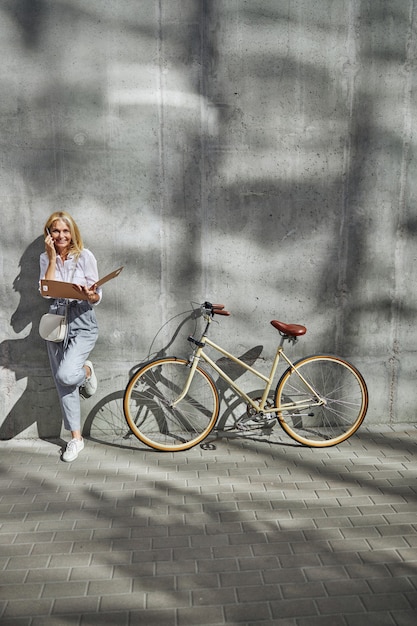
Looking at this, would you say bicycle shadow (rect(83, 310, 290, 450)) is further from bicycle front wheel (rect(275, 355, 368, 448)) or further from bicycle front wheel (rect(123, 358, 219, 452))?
bicycle front wheel (rect(275, 355, 368, 448))

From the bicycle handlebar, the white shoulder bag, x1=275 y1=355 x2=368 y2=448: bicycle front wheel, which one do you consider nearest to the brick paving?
x1=275 y1=355 x2=368 y2=448: bicycle front wheel

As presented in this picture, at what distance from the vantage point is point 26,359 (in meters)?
5.68

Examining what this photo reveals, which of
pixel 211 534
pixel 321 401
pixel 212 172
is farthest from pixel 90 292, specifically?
pixel 321 401

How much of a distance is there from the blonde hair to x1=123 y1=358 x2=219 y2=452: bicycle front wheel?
1296 millimetres

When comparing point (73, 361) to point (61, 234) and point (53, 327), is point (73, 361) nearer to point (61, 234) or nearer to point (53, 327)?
point (53, 327)

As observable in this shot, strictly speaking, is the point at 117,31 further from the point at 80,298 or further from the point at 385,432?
the point at 385,432

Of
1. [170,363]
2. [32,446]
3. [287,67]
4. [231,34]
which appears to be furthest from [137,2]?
[32,446]

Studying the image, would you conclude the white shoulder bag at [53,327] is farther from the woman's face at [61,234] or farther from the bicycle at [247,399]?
the bicycle at [247,399]

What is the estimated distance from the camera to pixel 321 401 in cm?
562

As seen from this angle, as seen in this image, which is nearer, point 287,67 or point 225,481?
point 225,481

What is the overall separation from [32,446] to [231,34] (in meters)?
4.19

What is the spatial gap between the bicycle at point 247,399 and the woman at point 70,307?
507 millimetres

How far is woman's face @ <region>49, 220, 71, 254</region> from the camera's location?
17.0ft

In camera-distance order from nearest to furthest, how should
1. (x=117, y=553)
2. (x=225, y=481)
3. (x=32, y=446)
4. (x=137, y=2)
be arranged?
(x=117, y=553), (x=225, y=481), (x=137, y=2), (x=32, y=446)
